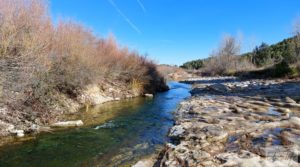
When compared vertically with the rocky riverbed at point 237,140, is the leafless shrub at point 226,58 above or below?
above

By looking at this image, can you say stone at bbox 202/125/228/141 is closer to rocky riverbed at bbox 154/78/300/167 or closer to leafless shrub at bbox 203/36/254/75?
rocky riverbed at bbox 154/78/300/167

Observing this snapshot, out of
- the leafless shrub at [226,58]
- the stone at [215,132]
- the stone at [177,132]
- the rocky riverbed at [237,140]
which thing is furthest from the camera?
the leafless shrub at [226,58]

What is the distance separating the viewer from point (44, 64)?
1023cm

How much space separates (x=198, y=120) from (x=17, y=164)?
5.69 m

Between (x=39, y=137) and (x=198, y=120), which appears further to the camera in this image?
(x=198, y=120)

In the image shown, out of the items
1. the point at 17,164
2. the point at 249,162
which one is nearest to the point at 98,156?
the point at 17,164

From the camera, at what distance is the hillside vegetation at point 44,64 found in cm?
806

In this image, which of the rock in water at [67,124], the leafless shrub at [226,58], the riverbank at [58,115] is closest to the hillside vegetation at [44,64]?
the riverbank at [58,115]

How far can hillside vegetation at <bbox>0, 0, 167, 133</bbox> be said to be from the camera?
806cm

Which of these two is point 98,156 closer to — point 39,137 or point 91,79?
point 39,137

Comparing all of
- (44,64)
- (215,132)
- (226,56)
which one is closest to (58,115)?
(44,64)

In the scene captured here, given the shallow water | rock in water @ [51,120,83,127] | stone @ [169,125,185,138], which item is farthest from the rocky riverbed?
rock in water @ [51,120,83,127]

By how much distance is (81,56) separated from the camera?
15109 mm

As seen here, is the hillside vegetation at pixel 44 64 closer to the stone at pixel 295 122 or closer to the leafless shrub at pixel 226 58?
the stone at pixel 295 122
